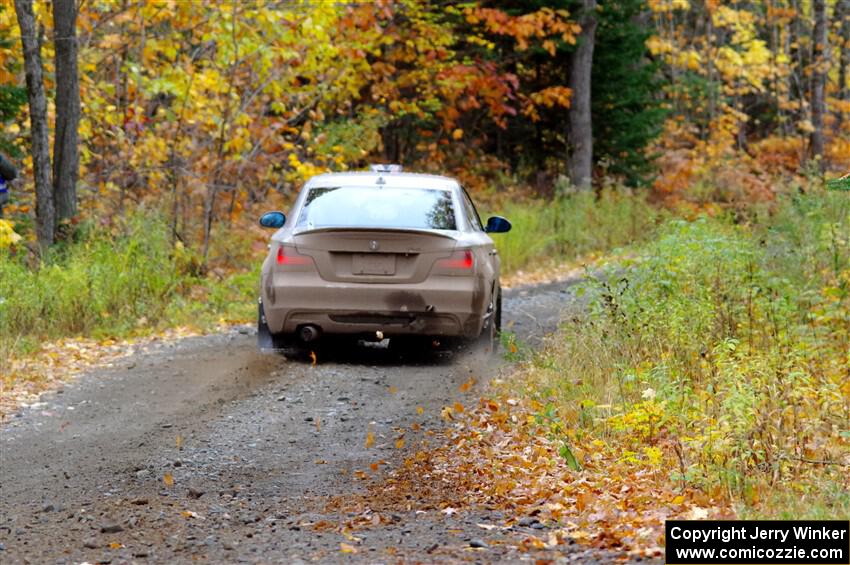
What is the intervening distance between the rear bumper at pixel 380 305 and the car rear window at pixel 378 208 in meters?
0.59

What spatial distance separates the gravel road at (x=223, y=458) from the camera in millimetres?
6203

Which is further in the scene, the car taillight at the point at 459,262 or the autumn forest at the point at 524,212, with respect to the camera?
the car taillight at the point at 459,262

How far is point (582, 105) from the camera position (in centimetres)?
2647

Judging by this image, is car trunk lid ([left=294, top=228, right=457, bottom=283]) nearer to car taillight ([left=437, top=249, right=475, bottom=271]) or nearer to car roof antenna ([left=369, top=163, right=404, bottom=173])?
car taillight ([left=437, top=249, right=475, bottom=271])

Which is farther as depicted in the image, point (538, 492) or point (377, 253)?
point (377, 253)

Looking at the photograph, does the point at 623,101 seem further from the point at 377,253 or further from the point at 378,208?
the point at 377,253

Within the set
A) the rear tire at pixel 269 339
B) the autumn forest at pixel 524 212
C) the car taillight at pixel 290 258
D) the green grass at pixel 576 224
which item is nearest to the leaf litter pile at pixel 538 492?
the autumn forest at pixel 524 212

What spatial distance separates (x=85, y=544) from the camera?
626cm

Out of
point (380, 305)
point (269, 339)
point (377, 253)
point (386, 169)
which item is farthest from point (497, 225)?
point (269, 339)

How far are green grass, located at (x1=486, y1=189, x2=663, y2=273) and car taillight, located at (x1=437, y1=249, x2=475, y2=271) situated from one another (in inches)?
427

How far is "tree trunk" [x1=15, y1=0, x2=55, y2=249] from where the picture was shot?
15609 mm

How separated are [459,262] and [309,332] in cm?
152

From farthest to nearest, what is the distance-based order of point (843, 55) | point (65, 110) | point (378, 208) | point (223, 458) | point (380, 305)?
point (843, 55), point (65, 110), point (378, 208), point (380, 305), point (223, 458)

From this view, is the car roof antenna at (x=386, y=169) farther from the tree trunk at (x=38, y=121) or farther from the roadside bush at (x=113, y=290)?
the tree trunk at (x=38, y=121)
